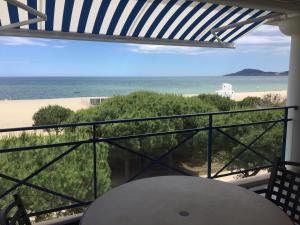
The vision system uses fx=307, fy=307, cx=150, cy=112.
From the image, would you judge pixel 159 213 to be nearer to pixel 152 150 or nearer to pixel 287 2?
pixel 287 2

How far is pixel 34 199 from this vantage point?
632 centimetres

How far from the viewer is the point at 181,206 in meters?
1.81

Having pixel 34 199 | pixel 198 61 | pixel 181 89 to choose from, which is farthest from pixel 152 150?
pixel 198 61

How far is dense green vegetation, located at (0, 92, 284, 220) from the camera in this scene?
260 inches

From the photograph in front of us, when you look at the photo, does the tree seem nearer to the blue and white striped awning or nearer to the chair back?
the blue and white striped awning

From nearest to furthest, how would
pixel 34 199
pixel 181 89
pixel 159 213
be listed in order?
pixel 159 213 → pixel 34 199 → pixel 181 89

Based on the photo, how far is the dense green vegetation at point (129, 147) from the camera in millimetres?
6602

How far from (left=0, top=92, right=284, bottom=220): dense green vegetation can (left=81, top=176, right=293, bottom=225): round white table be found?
187cm

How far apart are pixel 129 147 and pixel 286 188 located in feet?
23.2

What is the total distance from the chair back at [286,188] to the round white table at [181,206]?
1.28ft

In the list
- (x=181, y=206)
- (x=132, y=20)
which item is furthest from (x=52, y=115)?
(x=181, y=206)

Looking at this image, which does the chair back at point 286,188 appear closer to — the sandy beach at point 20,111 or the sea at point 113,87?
the sandy beach at point 20,111

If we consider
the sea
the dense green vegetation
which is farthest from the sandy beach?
the dense green vegetation

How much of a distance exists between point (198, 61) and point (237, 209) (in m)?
55.3
